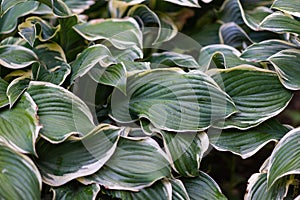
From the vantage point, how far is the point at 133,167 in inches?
47.4

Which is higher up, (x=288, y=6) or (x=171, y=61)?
(x=288, y=6)

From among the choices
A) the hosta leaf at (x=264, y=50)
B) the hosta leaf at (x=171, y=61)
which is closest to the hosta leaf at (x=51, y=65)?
the hosta leaf at (x=171, y=61)

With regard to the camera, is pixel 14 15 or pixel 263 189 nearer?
pixel 263 189

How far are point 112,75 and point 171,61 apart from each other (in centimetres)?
27

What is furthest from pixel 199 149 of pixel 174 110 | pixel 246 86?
pixel 246 86

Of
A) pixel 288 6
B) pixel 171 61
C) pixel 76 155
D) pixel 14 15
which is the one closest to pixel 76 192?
pixel 76 155

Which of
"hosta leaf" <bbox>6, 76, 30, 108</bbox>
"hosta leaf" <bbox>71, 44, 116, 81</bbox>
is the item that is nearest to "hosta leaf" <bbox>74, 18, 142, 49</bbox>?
"hosta leaf" <bbox>71, 44, 116, 81</bbox>

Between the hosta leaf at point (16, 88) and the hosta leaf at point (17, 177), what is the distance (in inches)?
5.3

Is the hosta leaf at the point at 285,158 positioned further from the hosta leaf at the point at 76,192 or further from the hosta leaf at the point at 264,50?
the hosta leaf at the point at 76,192

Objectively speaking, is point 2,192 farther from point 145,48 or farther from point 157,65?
point 145,48

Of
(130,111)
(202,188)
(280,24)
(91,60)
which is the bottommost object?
(202,188)

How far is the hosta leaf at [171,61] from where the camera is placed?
150cm

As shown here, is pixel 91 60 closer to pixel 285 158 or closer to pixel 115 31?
pixel 115 31

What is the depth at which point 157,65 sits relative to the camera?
1.51 meters
